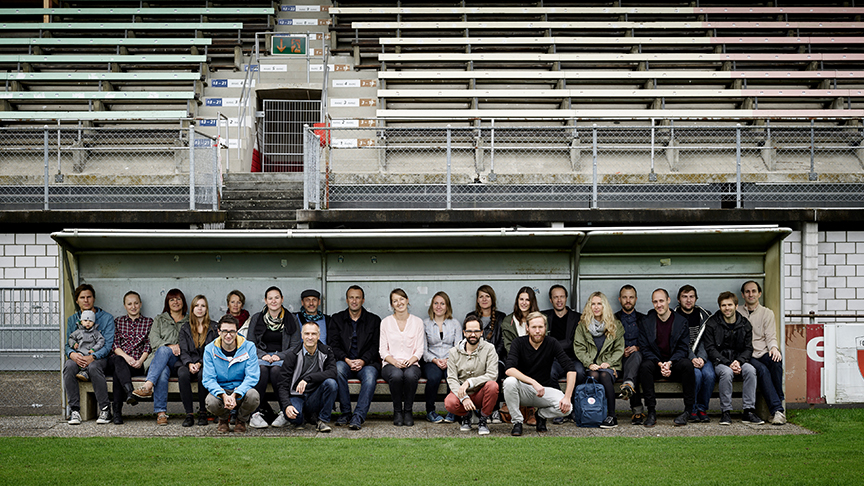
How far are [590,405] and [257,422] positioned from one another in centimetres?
324

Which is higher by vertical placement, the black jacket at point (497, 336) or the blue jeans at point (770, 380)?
the black jacket at point (497, 336)

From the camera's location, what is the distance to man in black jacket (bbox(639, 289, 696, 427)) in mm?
6715

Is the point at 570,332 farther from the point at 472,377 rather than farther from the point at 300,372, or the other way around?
the point at 300,372

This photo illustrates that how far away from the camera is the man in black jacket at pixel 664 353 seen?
6715 mm

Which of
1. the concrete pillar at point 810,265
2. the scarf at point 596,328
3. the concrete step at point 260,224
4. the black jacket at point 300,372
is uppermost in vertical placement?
the concrete step at point 260,224

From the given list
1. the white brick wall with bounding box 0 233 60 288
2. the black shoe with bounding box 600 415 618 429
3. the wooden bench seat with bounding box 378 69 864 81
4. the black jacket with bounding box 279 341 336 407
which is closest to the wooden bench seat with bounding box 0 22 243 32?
the wooden bench seat with bounding box 378 69 864 81

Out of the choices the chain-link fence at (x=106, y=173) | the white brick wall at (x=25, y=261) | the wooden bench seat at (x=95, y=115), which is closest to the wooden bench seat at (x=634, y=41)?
the wooden bench seat at (x=95, y=115)

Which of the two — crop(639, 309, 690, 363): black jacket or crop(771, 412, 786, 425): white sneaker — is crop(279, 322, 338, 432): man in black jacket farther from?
crop(771, 412, 786, 425): white sneaker

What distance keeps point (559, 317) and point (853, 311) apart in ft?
21.3

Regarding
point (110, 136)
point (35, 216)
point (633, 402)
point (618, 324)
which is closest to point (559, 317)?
point (618, 324)

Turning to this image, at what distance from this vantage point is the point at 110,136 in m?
13.8

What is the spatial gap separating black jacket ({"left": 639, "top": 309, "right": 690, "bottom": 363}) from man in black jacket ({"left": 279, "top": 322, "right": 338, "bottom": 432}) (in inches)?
126

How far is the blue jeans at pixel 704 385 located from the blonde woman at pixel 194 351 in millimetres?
4877

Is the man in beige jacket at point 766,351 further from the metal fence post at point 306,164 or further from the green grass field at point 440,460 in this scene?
the metal fence post at point 306,164
